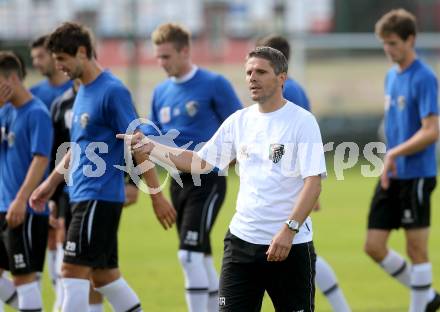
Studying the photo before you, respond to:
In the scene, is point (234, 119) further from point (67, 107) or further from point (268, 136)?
point (67, 107)

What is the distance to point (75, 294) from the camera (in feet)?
22.0

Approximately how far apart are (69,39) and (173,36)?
58.1 inches

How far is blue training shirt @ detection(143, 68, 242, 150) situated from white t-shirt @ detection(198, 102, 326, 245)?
8.01 ft

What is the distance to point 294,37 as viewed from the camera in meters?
28.8

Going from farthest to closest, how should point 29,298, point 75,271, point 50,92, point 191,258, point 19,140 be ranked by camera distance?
point 50,92, point 191,258, point 19,140, point 29,298, point 75,271

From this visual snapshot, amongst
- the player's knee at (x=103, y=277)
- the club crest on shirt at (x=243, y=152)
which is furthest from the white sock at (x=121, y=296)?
the club crest on shirt at (x=243, y=152)

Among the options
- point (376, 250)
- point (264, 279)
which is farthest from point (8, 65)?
point (376, 250)

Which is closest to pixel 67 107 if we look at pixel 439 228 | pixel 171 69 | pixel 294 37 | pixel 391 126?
pixel 171 69

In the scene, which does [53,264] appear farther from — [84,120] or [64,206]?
[84,120]

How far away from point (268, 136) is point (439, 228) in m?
9.35

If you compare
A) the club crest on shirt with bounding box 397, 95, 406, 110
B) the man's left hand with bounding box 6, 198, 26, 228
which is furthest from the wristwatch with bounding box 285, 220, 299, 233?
the club crest on shirt with bounding box 397, 95, 406, 110

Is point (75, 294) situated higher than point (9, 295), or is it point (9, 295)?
point (75, 294)

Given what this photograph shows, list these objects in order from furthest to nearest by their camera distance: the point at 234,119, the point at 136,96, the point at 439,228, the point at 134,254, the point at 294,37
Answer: the point at 294,37 < the point at 136,96 < the point at 439,228 < the point at 134,254 < the point at 234,119

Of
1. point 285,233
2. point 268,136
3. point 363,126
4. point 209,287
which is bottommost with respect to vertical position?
point 363,126
